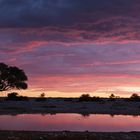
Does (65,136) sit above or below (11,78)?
below

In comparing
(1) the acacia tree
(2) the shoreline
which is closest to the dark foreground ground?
(2) the shoreline

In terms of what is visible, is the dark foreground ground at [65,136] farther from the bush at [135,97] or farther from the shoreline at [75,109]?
the bush at [135,97]

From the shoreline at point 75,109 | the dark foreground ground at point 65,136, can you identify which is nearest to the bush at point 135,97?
the shoreline at point 75,109

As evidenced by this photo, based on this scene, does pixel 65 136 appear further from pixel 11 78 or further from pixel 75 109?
pixel 11 78

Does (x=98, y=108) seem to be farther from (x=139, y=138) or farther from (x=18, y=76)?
(x=139, y=138)

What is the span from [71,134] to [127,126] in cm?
1559

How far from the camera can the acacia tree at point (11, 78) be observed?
97562 mm

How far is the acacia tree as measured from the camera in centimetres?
9756

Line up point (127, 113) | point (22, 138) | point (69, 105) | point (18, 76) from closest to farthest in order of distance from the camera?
point (22, 138)
point (127, 113)
point (69, 105)
point (18, 76)

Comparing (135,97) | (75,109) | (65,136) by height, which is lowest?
(65,136)

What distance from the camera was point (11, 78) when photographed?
97.6m

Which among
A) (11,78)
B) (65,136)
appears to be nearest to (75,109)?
(11,78)

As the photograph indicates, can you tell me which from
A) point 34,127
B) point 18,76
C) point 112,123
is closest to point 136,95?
point 18,76

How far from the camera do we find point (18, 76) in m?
99.1
